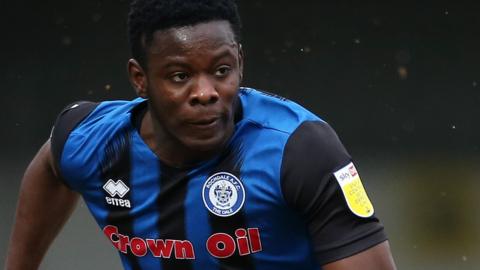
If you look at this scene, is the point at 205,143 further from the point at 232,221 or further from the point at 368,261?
the point at 368,261

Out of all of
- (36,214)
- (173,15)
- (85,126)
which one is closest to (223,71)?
(173,15)

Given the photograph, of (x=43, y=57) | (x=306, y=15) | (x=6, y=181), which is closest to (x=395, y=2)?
(x=306, y=15)

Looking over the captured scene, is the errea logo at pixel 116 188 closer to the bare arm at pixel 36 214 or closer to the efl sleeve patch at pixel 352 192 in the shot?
the bare arm at pixel 36 214

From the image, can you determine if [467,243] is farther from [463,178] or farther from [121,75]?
[121,75]

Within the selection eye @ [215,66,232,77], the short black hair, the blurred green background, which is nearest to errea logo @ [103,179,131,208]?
the short black hair

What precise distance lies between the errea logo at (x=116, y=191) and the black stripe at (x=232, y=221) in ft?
1.04

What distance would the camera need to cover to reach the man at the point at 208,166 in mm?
2920

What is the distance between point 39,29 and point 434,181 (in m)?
2.53

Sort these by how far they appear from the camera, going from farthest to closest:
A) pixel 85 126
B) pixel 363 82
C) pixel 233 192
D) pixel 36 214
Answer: pixel 363 82 → pixel 36 214 → pixel 85 126 → pixel 233 192

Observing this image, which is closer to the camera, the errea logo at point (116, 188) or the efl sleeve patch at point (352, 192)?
the efl sleeve patch at point (352, 192)

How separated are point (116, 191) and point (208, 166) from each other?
0.34m

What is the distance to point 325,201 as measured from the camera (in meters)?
2.88

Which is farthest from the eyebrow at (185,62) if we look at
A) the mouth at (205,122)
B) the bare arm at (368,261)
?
the bare arm at (368,261)

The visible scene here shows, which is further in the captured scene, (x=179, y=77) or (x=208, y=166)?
(x=208, y=166)
